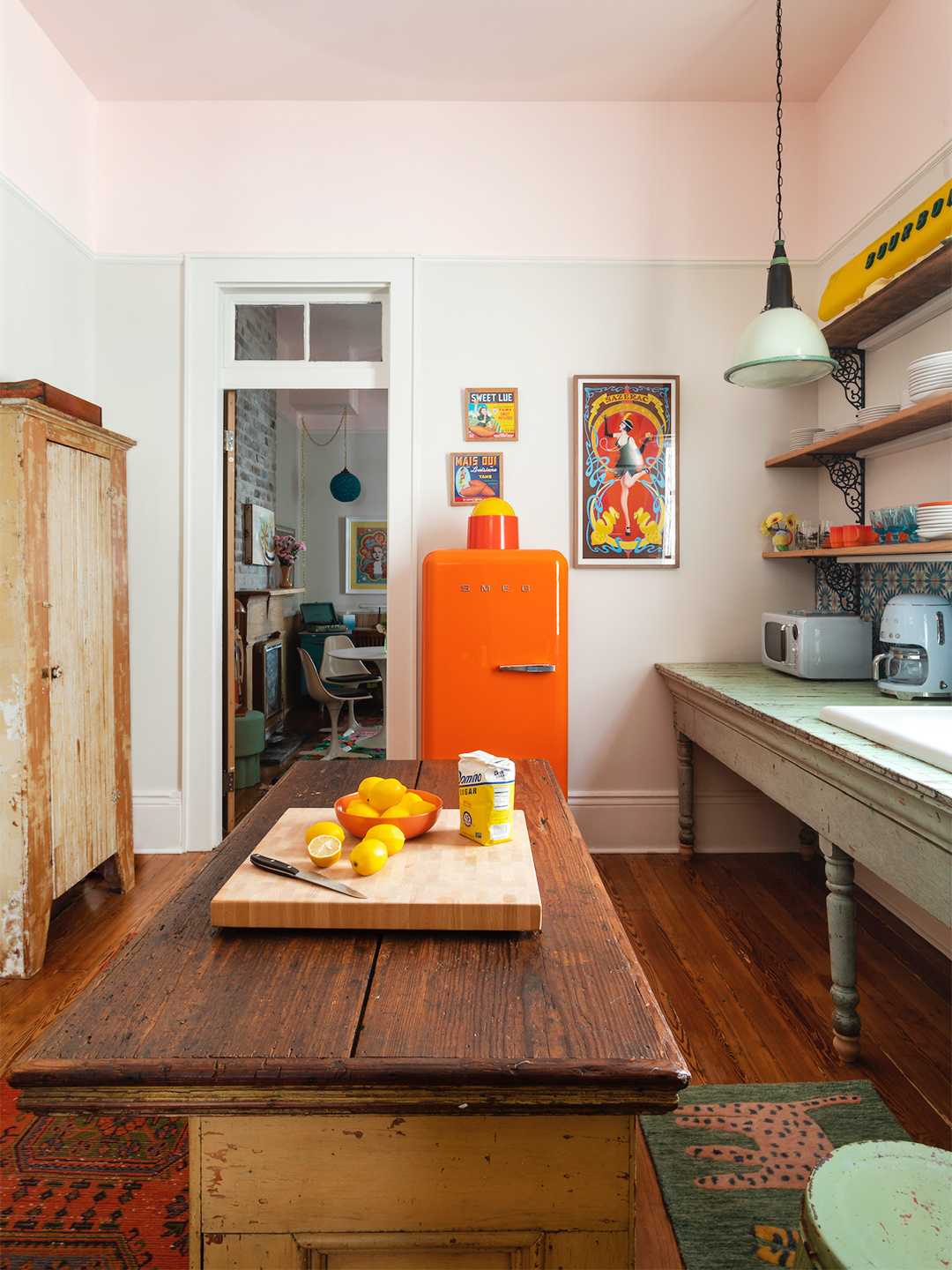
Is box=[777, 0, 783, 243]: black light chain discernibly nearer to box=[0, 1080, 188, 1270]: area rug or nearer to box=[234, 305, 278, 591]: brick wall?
box=[234, 305, 278, 591]: brick wall

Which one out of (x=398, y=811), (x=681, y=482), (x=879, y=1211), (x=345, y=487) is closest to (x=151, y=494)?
(x=681, y=482)

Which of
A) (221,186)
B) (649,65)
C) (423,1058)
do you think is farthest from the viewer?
(221,186)

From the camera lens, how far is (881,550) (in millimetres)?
2588

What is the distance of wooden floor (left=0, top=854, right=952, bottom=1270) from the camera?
75.2 inches

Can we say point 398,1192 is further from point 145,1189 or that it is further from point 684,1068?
point 145,1189

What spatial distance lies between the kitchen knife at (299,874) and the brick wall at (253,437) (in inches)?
123

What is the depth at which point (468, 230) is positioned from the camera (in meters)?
3.48

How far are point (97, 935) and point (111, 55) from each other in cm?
359

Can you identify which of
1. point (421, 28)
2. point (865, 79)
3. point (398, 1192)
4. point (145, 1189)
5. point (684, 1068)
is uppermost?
point (421, 28)

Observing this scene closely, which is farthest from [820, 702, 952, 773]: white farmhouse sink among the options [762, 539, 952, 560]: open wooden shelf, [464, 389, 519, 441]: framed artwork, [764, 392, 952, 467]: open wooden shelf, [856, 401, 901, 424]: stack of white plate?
[464, 389, 519, 441]: framed artwork

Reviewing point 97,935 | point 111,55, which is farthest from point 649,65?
point 97,935

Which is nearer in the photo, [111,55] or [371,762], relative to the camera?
[371,762]

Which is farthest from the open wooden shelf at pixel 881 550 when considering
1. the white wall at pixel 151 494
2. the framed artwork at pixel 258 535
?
the framed artwork at pixel 258 535

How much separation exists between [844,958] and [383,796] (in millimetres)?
1440
